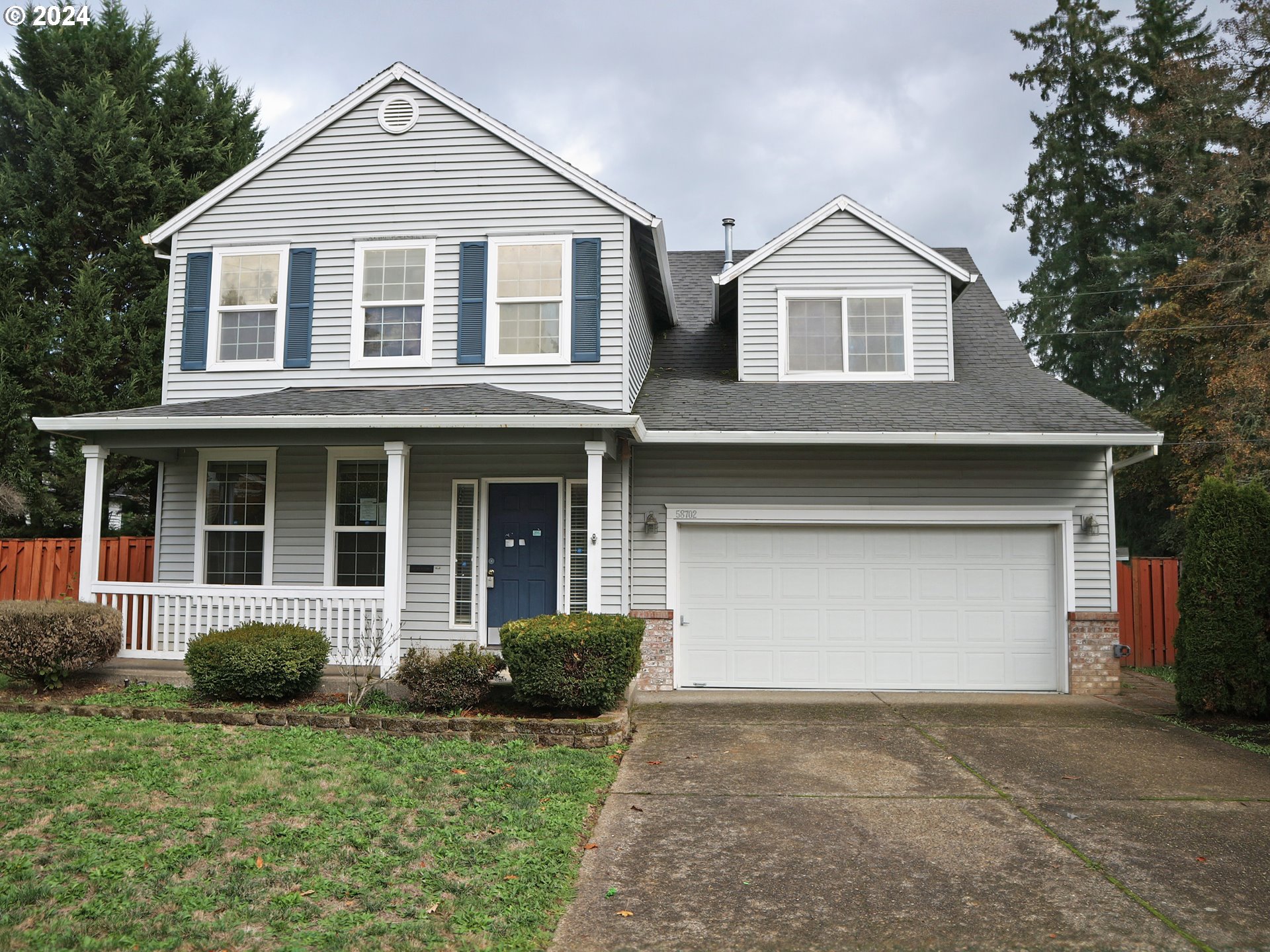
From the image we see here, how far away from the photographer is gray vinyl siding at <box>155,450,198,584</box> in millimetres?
10570

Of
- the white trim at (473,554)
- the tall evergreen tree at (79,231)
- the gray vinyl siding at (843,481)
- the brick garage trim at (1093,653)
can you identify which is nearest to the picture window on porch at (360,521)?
the white trim at (473,554)

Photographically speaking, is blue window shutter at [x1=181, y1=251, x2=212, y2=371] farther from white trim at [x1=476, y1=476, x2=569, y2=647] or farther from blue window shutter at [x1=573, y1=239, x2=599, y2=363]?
blue window shutter at [x1=573, y1=239, x2=599, y2=363]

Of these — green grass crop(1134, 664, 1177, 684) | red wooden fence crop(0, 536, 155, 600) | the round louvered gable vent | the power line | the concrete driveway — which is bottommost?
the concrete driveway

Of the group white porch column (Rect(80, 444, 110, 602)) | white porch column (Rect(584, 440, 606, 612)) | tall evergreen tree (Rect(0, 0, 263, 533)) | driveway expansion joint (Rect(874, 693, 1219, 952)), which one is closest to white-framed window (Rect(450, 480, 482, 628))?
white porch column (Rect(584, 440, 606, 612))

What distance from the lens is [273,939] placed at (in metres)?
3.67

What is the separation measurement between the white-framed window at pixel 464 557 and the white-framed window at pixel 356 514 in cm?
84

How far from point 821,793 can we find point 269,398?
730cm

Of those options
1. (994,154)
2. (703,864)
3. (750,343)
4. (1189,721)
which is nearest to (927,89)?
(994,154)

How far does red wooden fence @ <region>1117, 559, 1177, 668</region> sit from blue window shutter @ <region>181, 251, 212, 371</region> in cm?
1268

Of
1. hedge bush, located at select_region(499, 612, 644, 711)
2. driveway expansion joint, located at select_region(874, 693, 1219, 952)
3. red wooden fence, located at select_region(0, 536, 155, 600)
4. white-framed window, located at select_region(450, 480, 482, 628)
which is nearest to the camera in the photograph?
driveway expansion joint, located at select_region(874, 693, 1219, 952)

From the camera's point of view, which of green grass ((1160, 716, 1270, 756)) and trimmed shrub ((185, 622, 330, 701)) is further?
trimmed shrub ((185, 622, 330, 701))

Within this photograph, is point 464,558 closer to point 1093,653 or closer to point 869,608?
point 869,608

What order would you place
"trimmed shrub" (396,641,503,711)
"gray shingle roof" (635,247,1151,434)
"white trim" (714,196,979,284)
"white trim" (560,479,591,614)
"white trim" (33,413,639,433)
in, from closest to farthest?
"trimmed shrub" (396,641,503,711), "white trim" (33,413,639,433), "gray shingle roof" (635,247,1151,434), "white trim" (560,479,591,614), "white trim" (714,196,979,284)

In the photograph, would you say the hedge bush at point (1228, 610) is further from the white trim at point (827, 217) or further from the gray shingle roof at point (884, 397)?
the white trim at point (827, 217)
